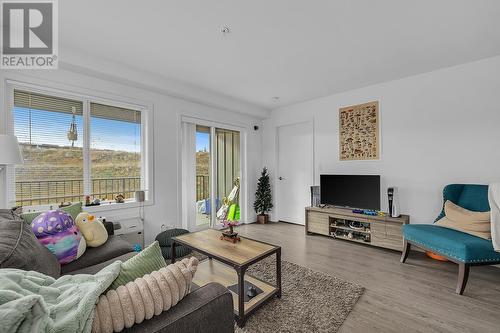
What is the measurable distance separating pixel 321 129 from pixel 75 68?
3824 millimetres

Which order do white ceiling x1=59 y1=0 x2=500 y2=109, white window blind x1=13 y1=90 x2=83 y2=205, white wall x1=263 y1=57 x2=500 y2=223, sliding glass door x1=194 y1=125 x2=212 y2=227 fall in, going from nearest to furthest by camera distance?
white ceiling x1=59 y1=0 x2=500 y2=109 < white window blind x1=13 y1=90 x2=83 y2=205 < white wall x1=263 y1=57 x2=500 y2=223 < sliding glass door x1=194 y1=125 x2=212 y2=227

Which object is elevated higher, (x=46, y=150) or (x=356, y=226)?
(x=46, y=150)

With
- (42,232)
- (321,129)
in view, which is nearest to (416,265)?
(321,129)

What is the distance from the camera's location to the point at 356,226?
11.9 feet

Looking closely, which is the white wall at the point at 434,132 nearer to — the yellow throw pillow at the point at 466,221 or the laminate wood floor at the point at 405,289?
the yellow throw pillow at the point at 466,221

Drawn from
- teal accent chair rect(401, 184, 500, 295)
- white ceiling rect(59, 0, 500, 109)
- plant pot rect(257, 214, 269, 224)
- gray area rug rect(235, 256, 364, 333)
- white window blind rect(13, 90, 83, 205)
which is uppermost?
white ceiling rect(59, 0, 500, 109)

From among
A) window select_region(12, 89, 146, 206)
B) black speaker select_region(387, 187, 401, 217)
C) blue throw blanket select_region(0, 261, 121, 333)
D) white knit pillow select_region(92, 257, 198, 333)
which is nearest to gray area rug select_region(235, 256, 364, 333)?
white knit pillow select_region(92, 257, 198, 333)

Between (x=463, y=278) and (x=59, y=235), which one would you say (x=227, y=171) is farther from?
(x=463, y=278)

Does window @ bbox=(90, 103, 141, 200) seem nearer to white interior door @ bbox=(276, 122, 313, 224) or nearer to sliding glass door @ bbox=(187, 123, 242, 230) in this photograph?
sliding glass door @ bbox=(187, 123, 242, 230)

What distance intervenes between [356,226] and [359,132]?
1.57 metres

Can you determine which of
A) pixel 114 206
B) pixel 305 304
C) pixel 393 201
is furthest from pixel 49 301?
pixel 393 201

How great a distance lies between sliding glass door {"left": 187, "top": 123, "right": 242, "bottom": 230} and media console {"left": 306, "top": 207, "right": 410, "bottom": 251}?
5.48 feet

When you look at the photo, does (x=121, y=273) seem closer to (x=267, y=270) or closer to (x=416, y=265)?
(x=267, y=270)

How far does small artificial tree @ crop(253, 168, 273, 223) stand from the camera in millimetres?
4965
